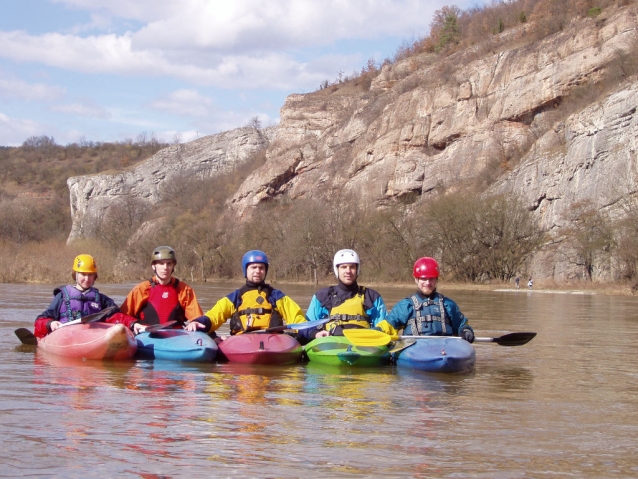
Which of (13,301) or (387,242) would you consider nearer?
(13,301)

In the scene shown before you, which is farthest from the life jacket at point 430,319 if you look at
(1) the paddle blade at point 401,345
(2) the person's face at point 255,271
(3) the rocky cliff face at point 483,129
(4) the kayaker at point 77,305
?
(3) the rocky cliff face at point 483,129

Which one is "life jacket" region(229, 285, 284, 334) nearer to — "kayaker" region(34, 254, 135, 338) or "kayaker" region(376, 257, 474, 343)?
"kayaker" region(376, 257, 474, 343)

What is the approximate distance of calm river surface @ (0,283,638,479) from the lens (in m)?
3.94

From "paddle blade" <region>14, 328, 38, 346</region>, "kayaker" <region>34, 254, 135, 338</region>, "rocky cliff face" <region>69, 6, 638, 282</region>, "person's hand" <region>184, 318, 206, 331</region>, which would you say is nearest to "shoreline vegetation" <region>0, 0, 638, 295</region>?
"rocky cliff face" <region>69, 6, 638, 282</region>

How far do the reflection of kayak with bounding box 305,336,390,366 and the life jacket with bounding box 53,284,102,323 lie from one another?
2.50 m

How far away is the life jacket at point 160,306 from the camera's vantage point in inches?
339

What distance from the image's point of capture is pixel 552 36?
45.4 m

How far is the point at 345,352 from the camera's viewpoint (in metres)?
7.60

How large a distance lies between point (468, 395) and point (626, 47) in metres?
38.3

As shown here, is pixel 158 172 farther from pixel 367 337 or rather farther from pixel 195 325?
pixel 367 337

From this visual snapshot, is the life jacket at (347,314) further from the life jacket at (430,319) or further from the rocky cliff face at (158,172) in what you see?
the rocky cliff face at (158,172)

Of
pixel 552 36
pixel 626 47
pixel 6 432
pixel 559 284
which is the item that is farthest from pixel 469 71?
pixel 6 432

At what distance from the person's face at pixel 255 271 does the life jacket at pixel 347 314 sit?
0.81m

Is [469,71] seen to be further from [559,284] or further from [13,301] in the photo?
[13,301]
